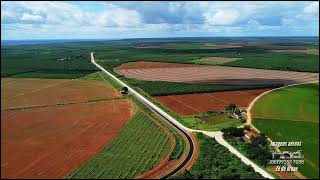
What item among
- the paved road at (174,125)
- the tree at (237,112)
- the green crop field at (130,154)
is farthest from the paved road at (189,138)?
the tree at (237,112)

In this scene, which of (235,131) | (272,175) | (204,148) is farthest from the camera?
(235,131)

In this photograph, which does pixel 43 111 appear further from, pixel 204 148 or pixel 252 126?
pixel 252 126

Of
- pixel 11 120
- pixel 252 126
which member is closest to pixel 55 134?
pixel 11 120

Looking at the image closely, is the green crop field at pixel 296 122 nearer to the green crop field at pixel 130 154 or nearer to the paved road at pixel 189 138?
the paved road at pixel 189 138

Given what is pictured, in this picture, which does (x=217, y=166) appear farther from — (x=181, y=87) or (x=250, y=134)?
(x=181, y=87)

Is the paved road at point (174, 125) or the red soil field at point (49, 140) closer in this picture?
the red soil field at point (49, 140)

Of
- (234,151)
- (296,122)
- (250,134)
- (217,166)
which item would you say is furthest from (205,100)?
(217,166)

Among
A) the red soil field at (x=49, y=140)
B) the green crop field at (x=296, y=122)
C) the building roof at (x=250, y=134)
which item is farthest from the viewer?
the building roof at (x=250, y=134)

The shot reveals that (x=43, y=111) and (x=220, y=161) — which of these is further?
(x=220, y=161)
